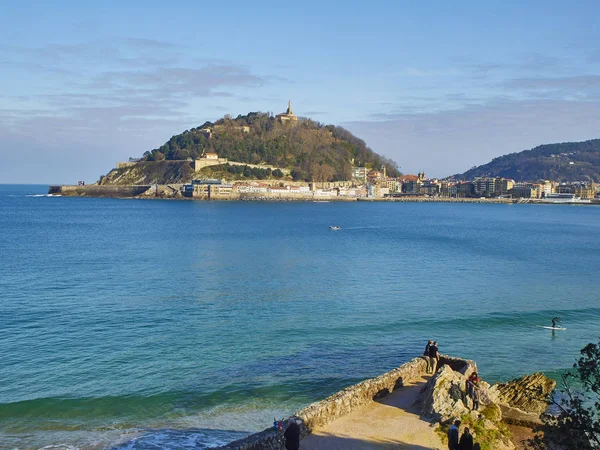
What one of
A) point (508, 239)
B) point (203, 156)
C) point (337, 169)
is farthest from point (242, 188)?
point (508, 239)

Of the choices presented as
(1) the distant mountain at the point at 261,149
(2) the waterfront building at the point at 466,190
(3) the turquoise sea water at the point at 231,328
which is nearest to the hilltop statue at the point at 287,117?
(1) the distant mountain at the point at 261,149

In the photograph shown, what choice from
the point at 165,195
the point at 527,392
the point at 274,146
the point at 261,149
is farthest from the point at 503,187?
the point at 527,392

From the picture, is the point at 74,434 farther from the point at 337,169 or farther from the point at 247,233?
the point at 337,169

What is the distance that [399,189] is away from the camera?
638 feet

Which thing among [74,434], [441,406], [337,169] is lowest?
[74,434]

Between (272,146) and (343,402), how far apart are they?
167 m

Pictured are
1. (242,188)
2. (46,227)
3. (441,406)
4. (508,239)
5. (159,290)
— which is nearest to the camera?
(441,406)

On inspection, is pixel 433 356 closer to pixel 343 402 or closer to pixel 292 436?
pixel 343 402

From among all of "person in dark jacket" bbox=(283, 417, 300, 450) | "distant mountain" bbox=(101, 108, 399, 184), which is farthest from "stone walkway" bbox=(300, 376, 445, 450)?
"distant mountain" bbox=(101, 108, 399, 184)

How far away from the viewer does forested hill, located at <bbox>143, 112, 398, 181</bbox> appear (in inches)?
6575

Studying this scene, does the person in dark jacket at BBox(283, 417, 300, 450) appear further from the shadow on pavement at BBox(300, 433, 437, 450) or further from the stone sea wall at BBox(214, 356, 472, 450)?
the shadow on pavement at BBox(300, 433, 437, 450)

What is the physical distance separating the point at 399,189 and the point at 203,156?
235 feet

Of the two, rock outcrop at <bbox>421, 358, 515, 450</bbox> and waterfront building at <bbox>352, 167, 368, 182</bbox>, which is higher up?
waterfront building at <bbox>352, 167, 368, 182</bbox>

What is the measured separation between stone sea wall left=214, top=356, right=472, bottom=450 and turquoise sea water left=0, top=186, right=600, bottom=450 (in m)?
2.39
